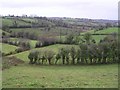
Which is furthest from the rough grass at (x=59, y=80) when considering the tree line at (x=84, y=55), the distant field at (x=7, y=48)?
the distant field at (x=7, y=48)

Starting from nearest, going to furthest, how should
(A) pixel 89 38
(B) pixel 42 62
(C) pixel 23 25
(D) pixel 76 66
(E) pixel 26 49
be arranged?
(D) pixel 76 66 < (B) pixel 42 62 < (E) pixel 26 49 < (A) pixel 89 38 < (C) pixel 23 25

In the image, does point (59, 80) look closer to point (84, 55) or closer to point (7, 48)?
point (84, 55)

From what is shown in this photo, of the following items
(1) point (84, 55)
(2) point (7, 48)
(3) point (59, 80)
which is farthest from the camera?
(2) point (7, 48)

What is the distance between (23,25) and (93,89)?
399 feet

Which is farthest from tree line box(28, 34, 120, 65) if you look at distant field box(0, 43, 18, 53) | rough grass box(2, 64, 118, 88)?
rough grass box(2, 64, 118, 88)

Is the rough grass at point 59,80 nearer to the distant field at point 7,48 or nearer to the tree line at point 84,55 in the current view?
the tree line at point 84,55

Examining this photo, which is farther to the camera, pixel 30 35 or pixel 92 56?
pixel 30 35

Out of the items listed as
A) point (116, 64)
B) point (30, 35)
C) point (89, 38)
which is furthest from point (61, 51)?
point (30, 35)

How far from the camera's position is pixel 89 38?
92375 mm

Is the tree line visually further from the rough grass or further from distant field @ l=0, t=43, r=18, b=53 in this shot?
the rough grass

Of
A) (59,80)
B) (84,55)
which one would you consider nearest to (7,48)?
(84,55)

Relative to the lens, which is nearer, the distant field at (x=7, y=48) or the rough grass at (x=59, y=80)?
the rough grass at (x=59, y=80)

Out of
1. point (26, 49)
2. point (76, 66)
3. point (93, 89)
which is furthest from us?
point (26, 49)

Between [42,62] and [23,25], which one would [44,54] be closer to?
[42,62]
